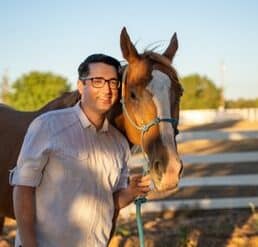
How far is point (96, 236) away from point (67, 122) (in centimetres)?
53

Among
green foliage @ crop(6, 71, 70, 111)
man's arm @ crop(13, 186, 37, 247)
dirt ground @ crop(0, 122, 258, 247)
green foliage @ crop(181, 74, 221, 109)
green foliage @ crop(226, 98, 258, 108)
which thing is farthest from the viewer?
green foliage @ crop(181, 74, 221, 109)

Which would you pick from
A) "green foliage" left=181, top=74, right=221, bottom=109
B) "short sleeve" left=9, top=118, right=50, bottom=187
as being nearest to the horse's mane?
"short sleeve" left=9, top=118, right=50, bottom=187

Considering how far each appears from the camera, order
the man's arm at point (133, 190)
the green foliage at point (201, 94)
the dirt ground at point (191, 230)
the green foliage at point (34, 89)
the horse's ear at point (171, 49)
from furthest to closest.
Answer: the green foliage at point (201, 94), the green foliage at point (34, 89), the dirt ground at point (191, 230), the horse's ear at point (171, 49), the man's arm at point (133, 190)

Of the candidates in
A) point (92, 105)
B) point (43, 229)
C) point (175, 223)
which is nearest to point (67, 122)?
point (92, 105)

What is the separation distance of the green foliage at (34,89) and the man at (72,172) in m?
26.7

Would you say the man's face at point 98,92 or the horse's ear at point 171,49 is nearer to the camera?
the man's face at point 98,92

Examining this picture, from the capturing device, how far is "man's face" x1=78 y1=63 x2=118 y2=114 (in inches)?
95.8

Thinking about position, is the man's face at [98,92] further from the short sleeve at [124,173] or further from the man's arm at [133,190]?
the man's arm at [133,190]

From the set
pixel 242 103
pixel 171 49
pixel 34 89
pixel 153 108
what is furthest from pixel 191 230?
pixel 242 103

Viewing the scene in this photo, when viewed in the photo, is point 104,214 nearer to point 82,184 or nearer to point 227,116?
point 82,184

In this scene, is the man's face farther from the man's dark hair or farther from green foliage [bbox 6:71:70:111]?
green foliage [bbox 6:71:70:111]

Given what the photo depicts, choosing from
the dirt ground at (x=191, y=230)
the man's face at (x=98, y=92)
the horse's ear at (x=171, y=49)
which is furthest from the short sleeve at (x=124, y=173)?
the dirt ground at (x=191, y=230)

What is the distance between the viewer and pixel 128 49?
3125 millimetres

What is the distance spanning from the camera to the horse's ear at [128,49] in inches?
123
